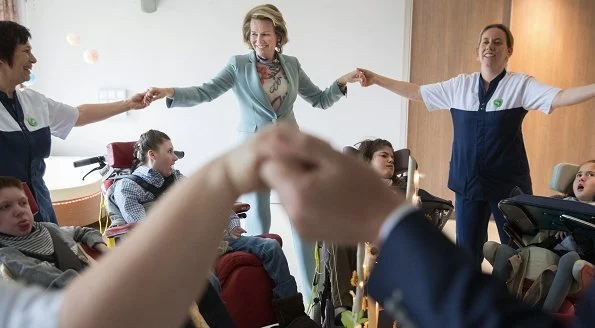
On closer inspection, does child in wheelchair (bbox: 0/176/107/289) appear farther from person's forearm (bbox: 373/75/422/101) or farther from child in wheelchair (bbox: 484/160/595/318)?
person's forearm (bbox: 373/75/422/101)

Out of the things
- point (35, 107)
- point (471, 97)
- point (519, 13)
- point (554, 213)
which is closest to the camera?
point (554, 213)

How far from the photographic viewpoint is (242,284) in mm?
2176

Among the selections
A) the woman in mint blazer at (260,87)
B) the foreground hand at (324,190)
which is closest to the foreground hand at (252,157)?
the foreground hand at (324,190)

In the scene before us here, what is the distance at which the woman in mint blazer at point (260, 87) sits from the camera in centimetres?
272

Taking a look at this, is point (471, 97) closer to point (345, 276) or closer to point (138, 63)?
point (345, 276)

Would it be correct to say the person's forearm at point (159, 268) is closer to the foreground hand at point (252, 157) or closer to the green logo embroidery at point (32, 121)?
the foreground hand at point (252, 157)

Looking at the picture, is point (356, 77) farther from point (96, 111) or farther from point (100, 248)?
point (100, 248)

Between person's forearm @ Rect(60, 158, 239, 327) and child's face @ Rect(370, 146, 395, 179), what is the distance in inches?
88.1

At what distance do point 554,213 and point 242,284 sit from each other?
51.7 inches

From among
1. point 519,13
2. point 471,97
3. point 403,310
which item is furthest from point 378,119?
point 403,310

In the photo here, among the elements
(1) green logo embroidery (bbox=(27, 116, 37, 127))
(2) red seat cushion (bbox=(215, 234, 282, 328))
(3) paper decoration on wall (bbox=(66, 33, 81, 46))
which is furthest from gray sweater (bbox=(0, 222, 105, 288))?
(3) paper decoration on wall (bbox=(66, 33, 81, 46))

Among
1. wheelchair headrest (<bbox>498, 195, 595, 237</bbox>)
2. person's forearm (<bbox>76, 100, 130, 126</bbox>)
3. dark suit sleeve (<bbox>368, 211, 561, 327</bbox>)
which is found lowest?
wheelchair headrest (<bbox>498, 195, 595, 237</bbox>)

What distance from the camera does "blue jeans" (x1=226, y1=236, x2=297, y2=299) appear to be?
2.23 m

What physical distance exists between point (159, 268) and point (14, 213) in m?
1.72
